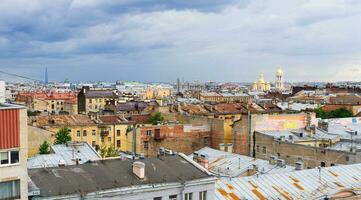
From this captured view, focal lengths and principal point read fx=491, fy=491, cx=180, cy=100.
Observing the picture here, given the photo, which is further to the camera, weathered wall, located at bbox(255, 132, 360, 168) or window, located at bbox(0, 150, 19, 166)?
weathered wall, located at bbox(255, 132, 360, 168)

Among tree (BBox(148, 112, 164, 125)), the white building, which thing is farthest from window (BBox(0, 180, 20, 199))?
tree (BBox(148, 112, 164, 125))

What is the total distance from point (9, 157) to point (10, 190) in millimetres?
1430

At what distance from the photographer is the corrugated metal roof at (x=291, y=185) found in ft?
99.8

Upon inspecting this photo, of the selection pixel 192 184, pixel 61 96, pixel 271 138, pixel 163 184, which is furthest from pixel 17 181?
pixel 61 96

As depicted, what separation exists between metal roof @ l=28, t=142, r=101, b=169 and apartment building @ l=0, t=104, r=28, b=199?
15.3 m

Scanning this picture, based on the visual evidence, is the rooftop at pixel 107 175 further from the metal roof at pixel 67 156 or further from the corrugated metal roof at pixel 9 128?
the metal roof at pixel 67 156

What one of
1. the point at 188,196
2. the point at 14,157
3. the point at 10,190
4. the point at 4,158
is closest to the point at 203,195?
the point at 188,196

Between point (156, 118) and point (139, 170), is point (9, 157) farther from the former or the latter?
point (156, 118)

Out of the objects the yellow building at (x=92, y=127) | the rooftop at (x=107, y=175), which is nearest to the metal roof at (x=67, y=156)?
the rooftop at (x=107, y=175)

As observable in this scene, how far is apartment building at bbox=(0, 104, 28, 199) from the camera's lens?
1919 cm

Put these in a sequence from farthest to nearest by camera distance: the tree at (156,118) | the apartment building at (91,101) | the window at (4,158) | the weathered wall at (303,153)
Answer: the apartment building at (91,101)
the tree at (156,118)
the weathered wall at (303,153)
the window at (4,158)

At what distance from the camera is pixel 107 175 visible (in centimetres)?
2480

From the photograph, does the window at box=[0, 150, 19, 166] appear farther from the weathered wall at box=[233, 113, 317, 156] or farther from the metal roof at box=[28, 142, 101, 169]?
the weathered wall at box=[233, 113, 317, 156]

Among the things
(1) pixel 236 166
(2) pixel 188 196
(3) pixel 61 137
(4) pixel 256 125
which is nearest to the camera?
(2) pixel 188 196
